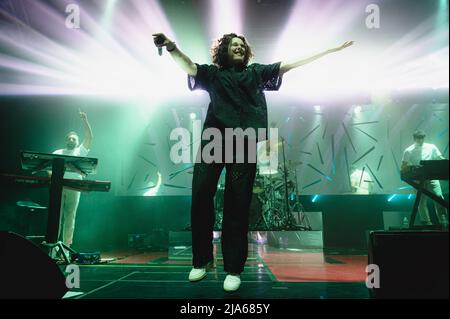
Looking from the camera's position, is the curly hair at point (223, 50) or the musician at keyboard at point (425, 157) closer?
the curly hair at point (223, 50)

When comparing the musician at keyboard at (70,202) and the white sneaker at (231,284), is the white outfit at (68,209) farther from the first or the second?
the white sneaker at (231,284)

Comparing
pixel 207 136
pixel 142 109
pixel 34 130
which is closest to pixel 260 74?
pixel 207 136

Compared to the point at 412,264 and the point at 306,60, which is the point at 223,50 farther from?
the point at 412,264

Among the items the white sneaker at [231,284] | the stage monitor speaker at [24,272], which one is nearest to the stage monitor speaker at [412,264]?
the white sneaker at [231,284]

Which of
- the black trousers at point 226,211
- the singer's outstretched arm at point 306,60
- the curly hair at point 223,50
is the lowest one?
the black trousers at point 226,211

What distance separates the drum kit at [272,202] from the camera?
6012 mm

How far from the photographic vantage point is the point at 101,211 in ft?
20.0

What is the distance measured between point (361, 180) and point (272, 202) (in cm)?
298

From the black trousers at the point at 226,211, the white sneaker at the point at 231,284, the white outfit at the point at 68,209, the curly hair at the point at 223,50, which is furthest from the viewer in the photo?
the white outfit at the point at 68,209

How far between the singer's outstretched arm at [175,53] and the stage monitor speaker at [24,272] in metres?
1.33

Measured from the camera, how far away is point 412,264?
1.35 metres

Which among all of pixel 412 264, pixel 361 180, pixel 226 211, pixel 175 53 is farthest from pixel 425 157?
pixel 175 53

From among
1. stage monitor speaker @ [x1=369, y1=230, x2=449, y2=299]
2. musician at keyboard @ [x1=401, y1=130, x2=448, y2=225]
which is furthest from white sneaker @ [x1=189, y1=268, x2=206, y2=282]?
musician at keyboard @ [x1=401, y1=130, x2=448, y2=225]

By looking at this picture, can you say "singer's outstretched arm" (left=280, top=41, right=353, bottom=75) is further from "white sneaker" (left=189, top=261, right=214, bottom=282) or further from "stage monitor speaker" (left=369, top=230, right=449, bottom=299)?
"white sneaker" (left=189, top=261, right=214, bottom=282)
